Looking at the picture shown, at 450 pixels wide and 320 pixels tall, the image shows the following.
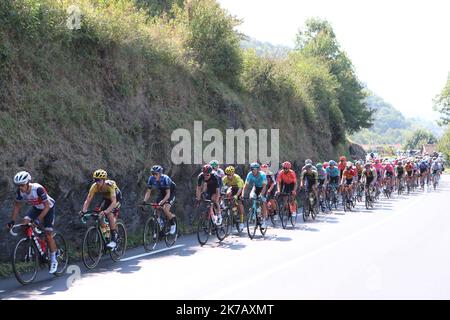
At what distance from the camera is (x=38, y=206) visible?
29.1 ft

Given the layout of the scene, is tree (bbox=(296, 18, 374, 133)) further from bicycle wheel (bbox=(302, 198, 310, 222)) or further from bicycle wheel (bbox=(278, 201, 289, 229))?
bicycle wheel (bbox=(278, 201, 289, 229))

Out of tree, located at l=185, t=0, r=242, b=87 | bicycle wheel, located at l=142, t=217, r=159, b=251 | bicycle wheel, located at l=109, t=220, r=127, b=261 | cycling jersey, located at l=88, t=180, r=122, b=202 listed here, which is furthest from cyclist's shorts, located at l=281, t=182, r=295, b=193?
cycling jersey, located at l=88, t=180, r=122, b=202

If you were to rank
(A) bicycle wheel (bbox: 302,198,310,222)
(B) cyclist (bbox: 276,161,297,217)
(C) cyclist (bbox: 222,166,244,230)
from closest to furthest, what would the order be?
(C) cyclist (bbox: 222,166,244,230)
(B) cyclist (bbox: 276,161,297,217)
(A) bicycle wheel (bbox: 302,198,310,222)

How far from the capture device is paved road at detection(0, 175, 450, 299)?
7566 millimetres

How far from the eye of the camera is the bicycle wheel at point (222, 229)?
12763mm

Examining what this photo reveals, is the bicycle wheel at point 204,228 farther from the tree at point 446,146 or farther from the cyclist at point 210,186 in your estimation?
the tree at point 446,146

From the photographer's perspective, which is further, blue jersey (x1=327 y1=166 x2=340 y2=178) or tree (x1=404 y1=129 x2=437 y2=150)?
tree (x1=404 y1=129 x2=437 y2=150)

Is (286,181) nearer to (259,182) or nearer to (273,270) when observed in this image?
(259,182)

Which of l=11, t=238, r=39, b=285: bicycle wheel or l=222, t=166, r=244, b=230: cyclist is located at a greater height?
l=222, t=166, r=244, b=230: cyclist

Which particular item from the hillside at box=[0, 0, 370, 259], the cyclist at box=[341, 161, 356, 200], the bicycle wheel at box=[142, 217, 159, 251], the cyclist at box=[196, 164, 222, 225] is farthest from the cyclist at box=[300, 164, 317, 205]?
A: the bicycle wheel at box=[142, 217, 159, 251]

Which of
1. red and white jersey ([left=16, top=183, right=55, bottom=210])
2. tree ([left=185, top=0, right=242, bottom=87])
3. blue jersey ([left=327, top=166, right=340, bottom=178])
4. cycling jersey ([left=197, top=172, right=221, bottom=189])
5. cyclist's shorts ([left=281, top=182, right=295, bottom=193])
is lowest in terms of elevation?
cyclist's shorts ([left=281, top=182, right=295, bottom=193])

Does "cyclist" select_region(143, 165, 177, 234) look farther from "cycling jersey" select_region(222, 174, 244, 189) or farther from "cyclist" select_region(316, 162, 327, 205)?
"cyclist" select_region(316, 162, 327, 205)

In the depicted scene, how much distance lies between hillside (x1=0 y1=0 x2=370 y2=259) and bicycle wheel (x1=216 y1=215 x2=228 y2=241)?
2.07m

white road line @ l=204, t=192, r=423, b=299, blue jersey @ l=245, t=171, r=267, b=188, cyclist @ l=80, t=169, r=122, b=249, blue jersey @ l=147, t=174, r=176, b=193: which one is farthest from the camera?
blue jersey @ l=245, t=171, r=267, b=188
